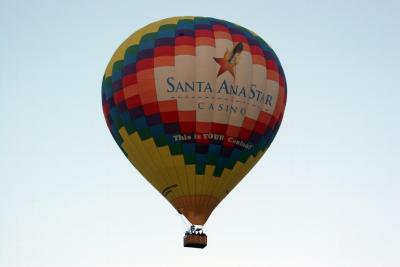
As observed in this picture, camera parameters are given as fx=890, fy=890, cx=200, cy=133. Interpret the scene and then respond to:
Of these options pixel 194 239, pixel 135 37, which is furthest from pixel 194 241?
pixel 135 37

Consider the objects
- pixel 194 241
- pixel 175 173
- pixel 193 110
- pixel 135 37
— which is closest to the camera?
pixel 194 241

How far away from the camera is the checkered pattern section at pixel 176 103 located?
36906 millimetres

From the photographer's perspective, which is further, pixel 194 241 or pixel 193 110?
pixel 193 110

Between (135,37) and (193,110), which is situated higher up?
(135,37)

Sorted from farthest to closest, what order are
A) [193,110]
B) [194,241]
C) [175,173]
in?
[175,173] < [193,110] < [194,241]

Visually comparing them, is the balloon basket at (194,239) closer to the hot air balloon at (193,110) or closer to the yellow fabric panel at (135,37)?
the hot air balloon at (193,110)

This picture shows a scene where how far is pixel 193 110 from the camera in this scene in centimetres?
3681

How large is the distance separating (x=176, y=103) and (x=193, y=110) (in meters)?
0.77

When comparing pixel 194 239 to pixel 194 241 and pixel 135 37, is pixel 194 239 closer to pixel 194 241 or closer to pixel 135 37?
pixel 194 241

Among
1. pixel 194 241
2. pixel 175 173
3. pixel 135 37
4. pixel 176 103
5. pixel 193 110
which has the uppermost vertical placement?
pixel 135 37

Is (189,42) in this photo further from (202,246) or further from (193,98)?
(202,246)

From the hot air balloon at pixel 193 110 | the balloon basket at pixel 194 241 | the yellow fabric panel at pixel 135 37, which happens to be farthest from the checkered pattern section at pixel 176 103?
the balloon basket at pixel 194 241

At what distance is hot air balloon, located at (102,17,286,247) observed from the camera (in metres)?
36.9

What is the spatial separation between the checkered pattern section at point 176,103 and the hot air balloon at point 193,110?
1.6 inches
